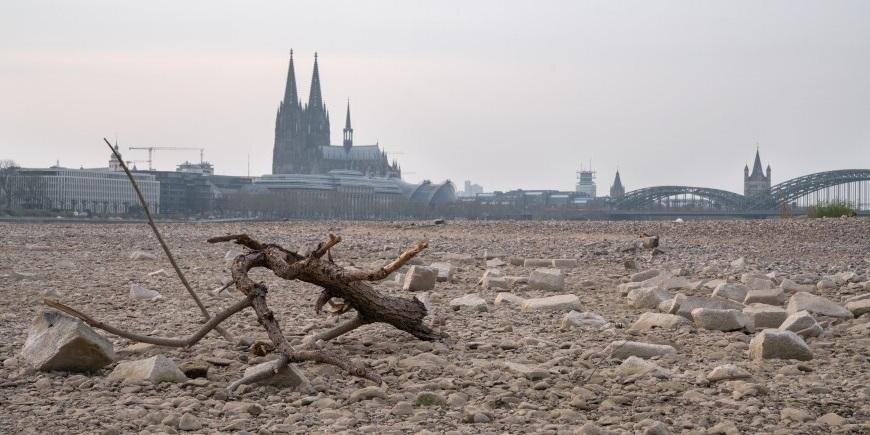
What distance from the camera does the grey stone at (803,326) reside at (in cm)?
759

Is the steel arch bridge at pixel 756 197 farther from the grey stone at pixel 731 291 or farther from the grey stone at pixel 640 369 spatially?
the grey stone at pixel 640 369

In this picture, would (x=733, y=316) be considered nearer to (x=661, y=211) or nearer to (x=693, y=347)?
(x=693, y=347)

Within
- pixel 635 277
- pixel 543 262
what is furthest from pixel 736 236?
pixel 635 277

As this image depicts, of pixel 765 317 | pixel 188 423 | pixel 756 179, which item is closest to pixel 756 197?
pixel 756 179

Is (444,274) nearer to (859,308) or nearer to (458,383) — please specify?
(859,308)

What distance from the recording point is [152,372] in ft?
19.8

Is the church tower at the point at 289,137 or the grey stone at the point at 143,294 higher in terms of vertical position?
the church tower at the point at 289,137

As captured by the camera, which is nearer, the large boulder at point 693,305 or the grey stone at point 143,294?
the large boulder at point 693,305

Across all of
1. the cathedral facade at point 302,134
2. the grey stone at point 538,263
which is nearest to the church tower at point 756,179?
the cathedral facade at point 302,134

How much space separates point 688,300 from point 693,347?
1.38 m

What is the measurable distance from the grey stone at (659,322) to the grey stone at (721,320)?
6.2 inches

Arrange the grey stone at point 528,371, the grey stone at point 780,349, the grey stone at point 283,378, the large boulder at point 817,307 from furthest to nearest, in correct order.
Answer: the large boulder at point 817,307, the grey stone at point 780,349, the grey stone at point 528,371, the grey stone at point 283,378

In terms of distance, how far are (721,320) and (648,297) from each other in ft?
5.51

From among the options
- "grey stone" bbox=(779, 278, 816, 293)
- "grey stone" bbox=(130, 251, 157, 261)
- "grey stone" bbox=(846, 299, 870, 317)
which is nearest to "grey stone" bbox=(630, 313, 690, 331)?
"grey stone" bbox=(846, 299, 870, 317)
